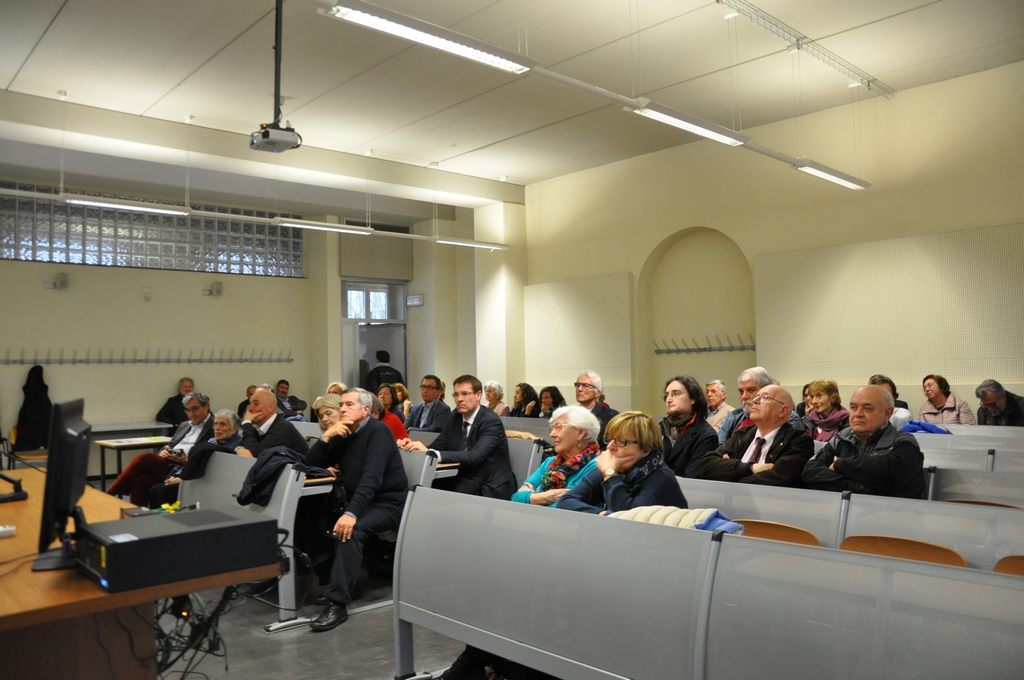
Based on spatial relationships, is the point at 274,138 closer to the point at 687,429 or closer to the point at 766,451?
the point at 687,429

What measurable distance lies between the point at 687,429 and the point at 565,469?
1.32 meters

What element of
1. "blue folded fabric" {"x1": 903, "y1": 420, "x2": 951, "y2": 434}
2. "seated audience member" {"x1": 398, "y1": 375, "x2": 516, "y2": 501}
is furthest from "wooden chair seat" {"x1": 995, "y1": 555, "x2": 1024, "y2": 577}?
"blue folded fabric" {"x1": 903, "y1": 420, "x2": 951, "y2": 434}

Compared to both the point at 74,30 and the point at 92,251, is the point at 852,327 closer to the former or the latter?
the point at 74,30

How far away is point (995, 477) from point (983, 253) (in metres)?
4.43

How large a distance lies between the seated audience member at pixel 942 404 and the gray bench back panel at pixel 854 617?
6.15m

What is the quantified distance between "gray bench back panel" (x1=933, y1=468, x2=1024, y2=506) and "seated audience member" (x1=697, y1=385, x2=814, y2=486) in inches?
25.6

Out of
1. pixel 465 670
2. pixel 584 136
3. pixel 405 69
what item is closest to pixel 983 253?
pixel 584 136

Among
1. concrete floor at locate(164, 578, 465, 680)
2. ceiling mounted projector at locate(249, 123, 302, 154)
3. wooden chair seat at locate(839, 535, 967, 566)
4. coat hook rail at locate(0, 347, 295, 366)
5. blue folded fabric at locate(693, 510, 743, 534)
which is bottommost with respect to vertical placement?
concrete floor at locate(164, 578, 465, 680)

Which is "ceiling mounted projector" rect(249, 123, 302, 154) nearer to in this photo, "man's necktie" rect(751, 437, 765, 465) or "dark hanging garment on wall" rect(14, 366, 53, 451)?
"man's necktie" rect(751, 437, 765, 465)

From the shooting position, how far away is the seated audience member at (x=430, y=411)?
7234 millimetres

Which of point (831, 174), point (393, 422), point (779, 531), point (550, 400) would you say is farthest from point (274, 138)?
point (831, 174)

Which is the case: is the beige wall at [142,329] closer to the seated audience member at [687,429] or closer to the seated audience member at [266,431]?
the seated audience member at [266,431]

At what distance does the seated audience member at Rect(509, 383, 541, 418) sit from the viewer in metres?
8.66

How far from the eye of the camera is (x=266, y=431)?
5.32 metres
